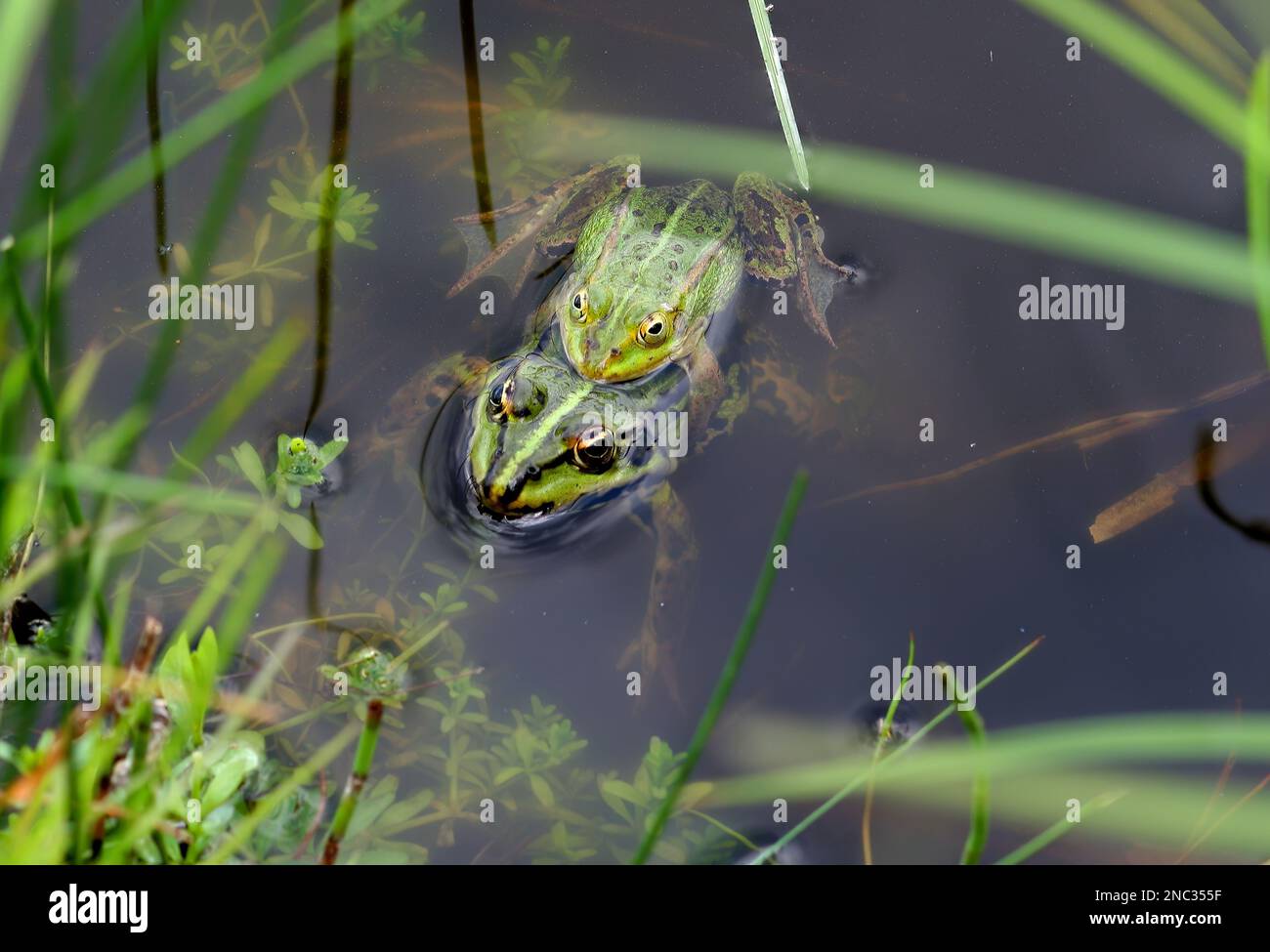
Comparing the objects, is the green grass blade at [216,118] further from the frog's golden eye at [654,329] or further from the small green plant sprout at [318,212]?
the frog's golden eye at [654,329]

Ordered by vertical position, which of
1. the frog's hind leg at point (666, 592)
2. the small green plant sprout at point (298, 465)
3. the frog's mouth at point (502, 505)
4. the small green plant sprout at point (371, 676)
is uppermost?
the small green plant sprout at point (298, 465)

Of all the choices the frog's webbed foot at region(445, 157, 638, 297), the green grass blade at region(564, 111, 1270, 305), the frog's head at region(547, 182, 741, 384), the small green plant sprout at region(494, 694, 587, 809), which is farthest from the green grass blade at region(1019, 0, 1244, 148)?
the small green plant sprout at region(494, 694, 587, 809)

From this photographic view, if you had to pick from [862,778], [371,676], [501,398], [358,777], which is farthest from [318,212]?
[862,778]

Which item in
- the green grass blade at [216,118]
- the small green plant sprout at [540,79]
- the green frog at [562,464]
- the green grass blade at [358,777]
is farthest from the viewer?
the small green plant sprout at [540,79]

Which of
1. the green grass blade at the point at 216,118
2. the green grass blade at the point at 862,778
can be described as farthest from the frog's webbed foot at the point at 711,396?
the green grass blade at the point at 216,118

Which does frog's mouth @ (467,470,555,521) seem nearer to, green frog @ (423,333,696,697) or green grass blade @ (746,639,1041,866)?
green frog @ (423,333,696,697)

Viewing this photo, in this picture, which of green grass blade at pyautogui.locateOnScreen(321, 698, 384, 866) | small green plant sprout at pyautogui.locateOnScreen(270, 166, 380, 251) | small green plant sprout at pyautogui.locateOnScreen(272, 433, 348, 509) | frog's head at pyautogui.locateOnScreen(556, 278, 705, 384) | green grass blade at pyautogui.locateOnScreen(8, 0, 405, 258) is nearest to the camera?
green grass blade at pyautogui.locateOnScreen(321, 698, 384, 866)

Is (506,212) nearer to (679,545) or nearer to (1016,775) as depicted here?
(679,545)
